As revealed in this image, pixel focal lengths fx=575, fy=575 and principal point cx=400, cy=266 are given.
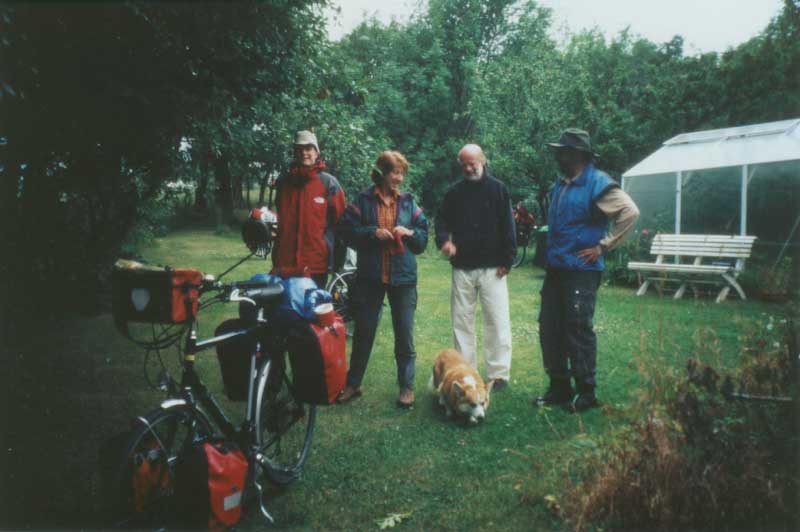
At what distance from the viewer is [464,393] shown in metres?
4.30

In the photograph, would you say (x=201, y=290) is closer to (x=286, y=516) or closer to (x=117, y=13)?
(x=286, y=516)

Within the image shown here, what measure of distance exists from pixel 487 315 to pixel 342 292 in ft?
10.1

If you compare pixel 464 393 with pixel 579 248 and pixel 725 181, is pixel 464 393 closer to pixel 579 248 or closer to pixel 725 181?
pixel 579 248

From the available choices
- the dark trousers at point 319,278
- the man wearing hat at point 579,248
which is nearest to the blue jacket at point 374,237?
the dark trousers at point 319,278

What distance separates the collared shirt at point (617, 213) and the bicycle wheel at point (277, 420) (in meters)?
2.47

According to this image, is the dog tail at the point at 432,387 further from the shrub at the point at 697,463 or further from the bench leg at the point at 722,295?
the bench leg at the point at 722,295

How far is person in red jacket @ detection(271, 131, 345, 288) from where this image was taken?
4648mm

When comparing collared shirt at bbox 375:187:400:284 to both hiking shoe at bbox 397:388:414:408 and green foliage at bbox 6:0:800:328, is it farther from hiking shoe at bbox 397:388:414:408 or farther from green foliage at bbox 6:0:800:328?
green foliage at bbox 6:0:800:328

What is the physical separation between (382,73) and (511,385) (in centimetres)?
2603

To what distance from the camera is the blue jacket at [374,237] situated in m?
4.64

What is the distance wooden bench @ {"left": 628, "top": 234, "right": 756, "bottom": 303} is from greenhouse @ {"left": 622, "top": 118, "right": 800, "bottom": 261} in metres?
0.48

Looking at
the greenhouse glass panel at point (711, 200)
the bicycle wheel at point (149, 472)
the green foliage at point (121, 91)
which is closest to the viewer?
the bicycle wheel at point (149, 472)

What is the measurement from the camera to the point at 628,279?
11.3 m

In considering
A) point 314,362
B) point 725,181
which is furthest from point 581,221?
point 725,181
